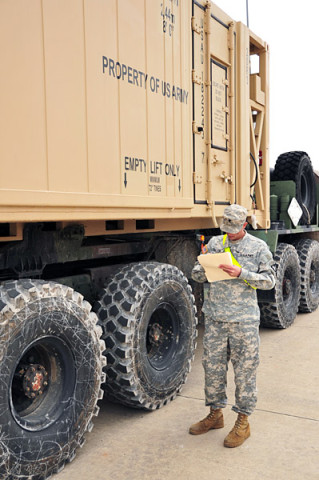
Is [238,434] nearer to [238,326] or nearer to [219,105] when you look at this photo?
[238,326]

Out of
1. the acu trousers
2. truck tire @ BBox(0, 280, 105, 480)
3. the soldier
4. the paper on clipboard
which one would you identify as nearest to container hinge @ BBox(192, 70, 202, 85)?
the soldier

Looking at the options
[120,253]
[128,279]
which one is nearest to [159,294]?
[128,279]

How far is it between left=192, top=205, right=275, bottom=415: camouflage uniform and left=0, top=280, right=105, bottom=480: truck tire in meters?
0.86

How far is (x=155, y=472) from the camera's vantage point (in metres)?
3.17

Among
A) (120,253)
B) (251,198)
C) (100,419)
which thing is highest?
(251,198)

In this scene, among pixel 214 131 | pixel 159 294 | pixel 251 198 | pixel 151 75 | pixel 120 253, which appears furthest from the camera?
pixel 251 198

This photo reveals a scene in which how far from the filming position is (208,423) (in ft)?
12.3

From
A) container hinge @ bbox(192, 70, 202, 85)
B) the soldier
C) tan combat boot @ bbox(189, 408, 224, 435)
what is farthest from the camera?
container hinge @ bbox(192, 70, 202, 85)

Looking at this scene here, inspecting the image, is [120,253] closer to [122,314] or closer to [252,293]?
[122,314]

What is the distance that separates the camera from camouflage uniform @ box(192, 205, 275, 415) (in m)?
3.58

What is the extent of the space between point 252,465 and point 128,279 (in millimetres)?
1645

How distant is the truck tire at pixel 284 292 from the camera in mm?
6863

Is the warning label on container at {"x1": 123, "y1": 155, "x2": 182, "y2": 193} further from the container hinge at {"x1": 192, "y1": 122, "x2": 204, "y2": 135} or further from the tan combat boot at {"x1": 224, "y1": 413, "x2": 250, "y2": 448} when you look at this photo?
the tan combat boot at {"x1": 224, "y1": 413, "x2": 250, "y2": 448}

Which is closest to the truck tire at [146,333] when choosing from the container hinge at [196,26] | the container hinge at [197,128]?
the container hinge at [197,128]
